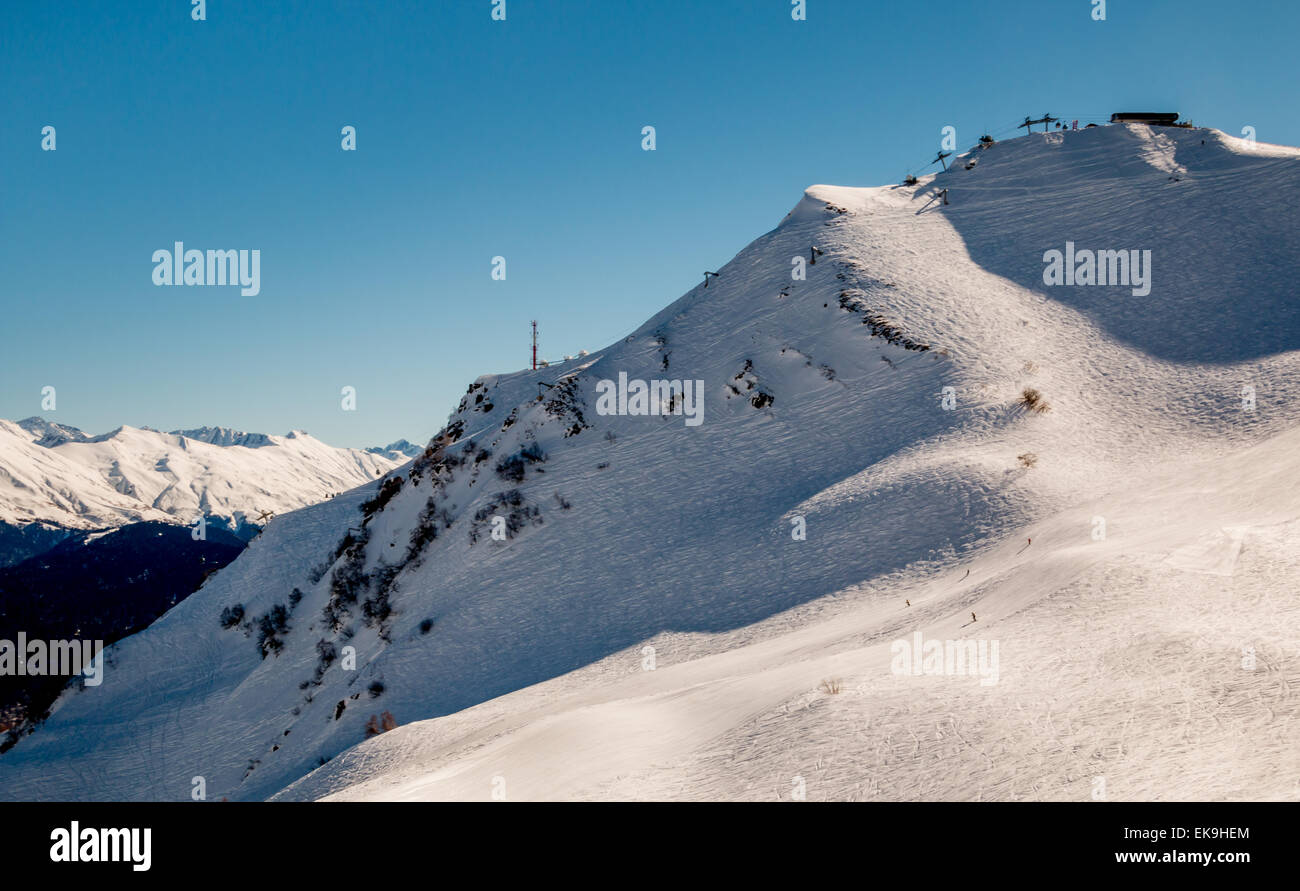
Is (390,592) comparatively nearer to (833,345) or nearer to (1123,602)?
(833,345)

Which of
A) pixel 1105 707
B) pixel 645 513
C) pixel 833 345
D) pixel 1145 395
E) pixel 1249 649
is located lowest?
pixel 1105 707

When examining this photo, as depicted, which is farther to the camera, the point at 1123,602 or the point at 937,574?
the point at 937,574

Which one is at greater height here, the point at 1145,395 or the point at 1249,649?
the point at 1145,395
